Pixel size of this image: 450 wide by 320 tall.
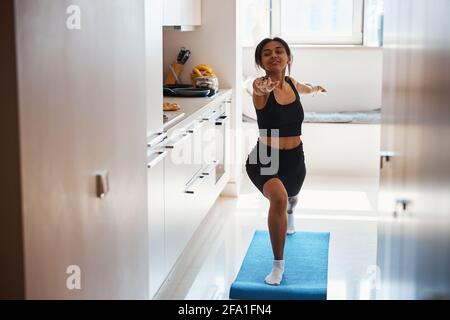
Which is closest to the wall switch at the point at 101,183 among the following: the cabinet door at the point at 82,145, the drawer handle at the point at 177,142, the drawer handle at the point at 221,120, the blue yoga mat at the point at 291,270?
the cabinet door at the point at 82,145

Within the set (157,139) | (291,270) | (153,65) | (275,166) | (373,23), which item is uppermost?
(373,23)

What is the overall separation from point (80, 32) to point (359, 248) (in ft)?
11.2

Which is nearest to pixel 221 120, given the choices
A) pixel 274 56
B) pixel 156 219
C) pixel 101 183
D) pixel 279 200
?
pixel 274 56

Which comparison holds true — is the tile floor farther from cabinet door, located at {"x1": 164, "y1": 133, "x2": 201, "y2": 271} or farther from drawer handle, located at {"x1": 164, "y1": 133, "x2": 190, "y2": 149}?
drawer handle, located at {"x1": 164, "y1": 133, "x2": 190, "y2": 149}

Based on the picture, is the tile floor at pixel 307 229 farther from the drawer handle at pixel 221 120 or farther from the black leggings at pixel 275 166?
the drawer handle at pixel 221 120

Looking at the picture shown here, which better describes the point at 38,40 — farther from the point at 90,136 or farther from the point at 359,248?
the point at 359,248

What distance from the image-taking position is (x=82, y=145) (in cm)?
214

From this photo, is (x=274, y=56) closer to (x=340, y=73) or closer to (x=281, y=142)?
(x=281, y=142)

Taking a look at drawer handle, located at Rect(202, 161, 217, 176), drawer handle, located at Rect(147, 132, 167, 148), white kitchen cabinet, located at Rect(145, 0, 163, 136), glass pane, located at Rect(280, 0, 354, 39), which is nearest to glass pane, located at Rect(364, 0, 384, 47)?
glass pane, located at Rect(280, 0, 354, 39)

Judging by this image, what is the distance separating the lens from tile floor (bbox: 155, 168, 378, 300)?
4340 mm

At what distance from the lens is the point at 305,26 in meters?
8.12

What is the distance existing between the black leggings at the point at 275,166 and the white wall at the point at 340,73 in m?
3.12

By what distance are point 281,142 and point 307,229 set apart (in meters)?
1.06

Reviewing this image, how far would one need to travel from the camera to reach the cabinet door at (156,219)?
12.5 feet
